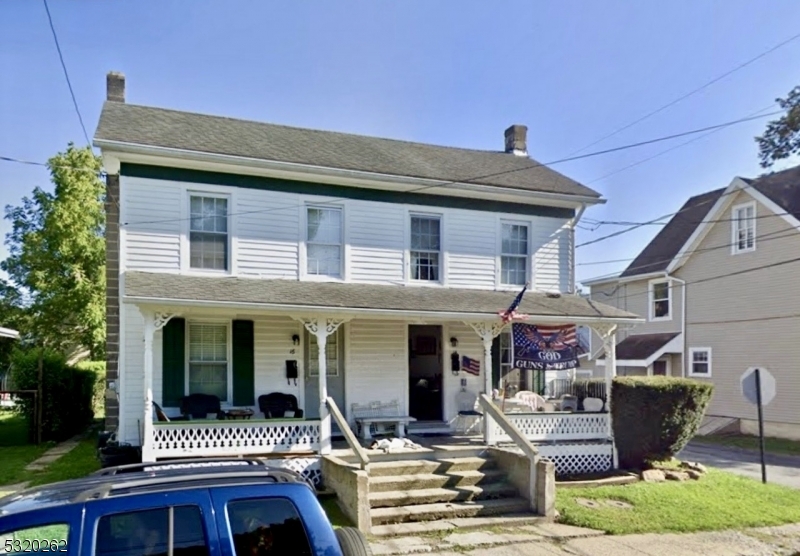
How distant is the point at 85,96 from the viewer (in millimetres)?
11320

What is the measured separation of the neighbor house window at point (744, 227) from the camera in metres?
20.9

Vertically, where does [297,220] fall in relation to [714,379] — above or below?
above

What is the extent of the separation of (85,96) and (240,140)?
3.02 meters

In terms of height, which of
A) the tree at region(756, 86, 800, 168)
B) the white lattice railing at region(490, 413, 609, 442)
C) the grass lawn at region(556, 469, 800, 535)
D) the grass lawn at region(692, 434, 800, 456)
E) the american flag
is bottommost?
the grass lawn at region(692, 434, 800, 456)

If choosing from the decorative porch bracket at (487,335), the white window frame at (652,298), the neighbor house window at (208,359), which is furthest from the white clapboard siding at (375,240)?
the white window frame at (652,298)

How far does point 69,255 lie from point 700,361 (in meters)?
25.8

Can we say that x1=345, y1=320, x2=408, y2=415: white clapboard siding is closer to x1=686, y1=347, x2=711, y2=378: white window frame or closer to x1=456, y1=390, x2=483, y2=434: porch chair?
x1=456, y1=390, x2=483, y2=434: porch chair

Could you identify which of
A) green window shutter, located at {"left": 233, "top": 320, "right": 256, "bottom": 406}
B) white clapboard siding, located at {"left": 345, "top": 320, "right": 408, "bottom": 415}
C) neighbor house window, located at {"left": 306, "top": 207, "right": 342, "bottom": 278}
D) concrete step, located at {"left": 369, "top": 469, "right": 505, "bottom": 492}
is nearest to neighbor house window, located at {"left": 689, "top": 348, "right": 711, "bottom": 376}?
white clapboard siding, located at {"left": 345, "top": 320, "right": 408, "bottom": 415}

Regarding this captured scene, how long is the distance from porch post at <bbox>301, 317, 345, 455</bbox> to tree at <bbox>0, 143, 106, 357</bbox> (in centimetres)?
1731

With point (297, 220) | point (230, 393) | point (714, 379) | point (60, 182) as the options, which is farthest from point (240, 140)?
point (714, 379)

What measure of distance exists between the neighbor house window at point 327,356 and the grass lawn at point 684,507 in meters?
5.24

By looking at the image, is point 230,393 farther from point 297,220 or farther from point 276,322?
point 297,220

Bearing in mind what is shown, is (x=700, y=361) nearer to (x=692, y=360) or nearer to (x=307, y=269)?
(x=692, y=360)

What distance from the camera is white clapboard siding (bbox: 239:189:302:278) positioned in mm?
11789
